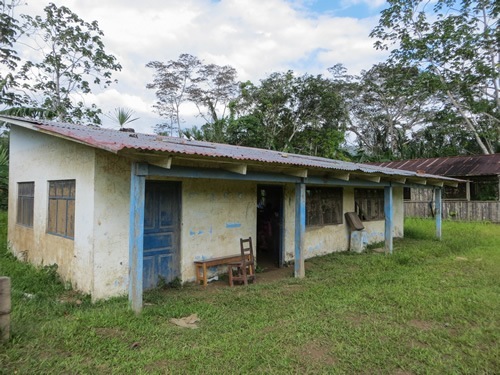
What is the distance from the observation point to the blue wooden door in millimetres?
6090

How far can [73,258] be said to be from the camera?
19.0 feet

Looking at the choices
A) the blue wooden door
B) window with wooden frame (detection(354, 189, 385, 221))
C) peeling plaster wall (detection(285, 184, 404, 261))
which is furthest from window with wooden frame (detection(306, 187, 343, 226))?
the blue wooden door

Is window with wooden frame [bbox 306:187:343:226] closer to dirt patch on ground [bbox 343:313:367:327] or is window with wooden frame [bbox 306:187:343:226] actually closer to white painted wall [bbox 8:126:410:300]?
white painted wall [bbox 8:126:410:300]

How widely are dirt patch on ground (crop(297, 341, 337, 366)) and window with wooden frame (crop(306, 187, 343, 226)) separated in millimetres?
5553

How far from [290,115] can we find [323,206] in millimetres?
14067

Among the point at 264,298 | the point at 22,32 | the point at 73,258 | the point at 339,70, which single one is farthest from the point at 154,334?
the point at 339,70

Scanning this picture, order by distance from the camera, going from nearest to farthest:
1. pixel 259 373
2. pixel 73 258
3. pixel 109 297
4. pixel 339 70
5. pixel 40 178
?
1. pixel 259 373
2. pixel 109 297
3. pixel 73 258
4. pixel 40 178
5. pixel 339 70

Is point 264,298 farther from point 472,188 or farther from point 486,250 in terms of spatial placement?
point 472,188

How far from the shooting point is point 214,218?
707 centimetres

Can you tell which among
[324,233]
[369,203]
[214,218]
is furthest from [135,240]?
[369,203]

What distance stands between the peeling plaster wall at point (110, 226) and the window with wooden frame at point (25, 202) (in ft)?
10.4

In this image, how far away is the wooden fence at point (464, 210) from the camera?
55.1ft

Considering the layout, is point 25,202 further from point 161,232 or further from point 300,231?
point 300,231

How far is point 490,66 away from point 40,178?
20524 mm
